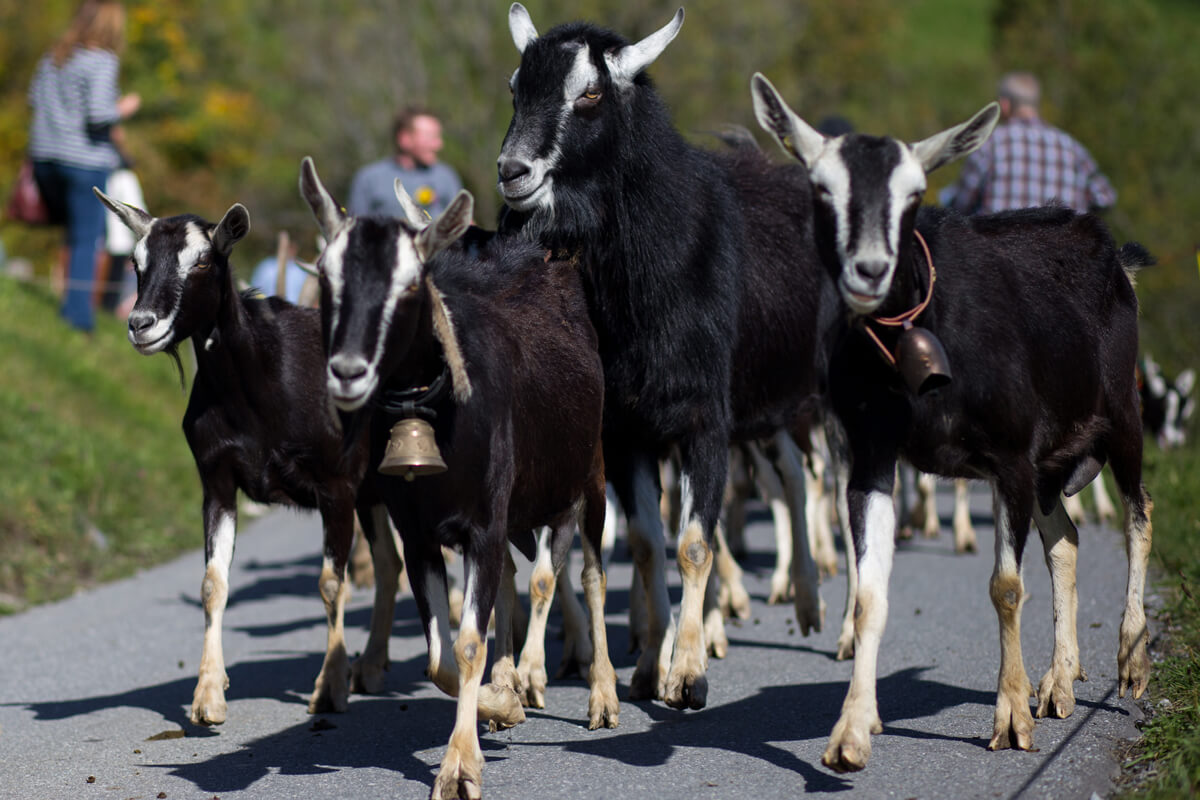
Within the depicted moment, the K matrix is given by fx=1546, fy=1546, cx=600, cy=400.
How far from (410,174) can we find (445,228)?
616cm

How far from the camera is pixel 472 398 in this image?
561 cm

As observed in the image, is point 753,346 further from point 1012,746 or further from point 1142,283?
point 1142,283

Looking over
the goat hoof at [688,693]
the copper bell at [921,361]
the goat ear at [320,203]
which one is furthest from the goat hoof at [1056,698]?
the goat ear at [320,203]

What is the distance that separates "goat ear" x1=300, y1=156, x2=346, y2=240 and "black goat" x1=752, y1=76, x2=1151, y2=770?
63.7 inches

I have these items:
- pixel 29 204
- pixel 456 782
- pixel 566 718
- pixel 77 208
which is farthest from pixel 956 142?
pixel 29 204

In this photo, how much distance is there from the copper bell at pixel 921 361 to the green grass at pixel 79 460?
6813 mm

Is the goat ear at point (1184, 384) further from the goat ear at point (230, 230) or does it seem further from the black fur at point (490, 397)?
the goat ear at point (230, 230)

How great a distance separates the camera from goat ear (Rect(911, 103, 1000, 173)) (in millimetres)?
5492

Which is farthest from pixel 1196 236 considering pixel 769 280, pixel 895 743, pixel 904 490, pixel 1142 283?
pixel 895 743

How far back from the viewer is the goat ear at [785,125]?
5523mm

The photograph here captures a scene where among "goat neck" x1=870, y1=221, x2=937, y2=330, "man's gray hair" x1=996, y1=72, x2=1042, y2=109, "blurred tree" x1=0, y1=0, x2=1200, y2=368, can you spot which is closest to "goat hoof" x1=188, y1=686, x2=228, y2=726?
"goat neck" x1=870, y1=221, x2=937, y2=330

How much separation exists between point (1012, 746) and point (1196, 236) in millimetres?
22157

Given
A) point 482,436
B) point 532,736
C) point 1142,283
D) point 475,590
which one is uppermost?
point 1142,283

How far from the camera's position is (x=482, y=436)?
561 cm
